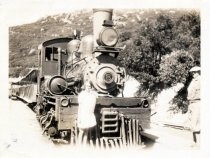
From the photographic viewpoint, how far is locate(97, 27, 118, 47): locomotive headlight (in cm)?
295

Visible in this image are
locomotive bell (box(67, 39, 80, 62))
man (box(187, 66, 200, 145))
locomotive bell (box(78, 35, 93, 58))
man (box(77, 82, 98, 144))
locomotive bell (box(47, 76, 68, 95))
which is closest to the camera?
man (box(77, 82, 98, 144))

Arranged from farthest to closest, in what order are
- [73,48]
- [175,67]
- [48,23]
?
[73,48], [175,67], [48,23]

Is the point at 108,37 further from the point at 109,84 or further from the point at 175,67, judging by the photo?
the point at 175,67

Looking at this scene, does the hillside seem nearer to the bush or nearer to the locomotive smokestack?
the locomotive smokestack

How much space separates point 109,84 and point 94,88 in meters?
0.13

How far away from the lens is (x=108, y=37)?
2975mm

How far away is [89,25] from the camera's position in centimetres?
338

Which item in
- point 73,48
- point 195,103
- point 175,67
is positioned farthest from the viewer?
point 73,48

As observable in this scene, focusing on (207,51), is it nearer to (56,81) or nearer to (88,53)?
(88,53)

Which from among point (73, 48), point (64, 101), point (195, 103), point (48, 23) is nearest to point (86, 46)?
point (73, 48)

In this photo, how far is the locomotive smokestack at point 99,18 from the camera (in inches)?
113

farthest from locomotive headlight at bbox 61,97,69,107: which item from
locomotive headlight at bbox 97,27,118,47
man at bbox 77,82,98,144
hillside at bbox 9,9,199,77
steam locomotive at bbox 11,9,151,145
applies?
locomotive headlight at bbox 97,27,118,47

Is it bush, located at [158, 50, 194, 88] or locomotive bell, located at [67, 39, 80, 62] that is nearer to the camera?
bush, located at [158, 50, 194, 88]

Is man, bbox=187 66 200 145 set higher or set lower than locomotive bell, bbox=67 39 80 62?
lower
